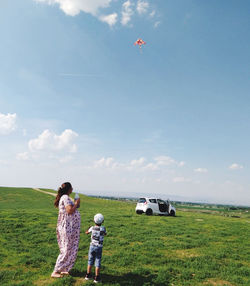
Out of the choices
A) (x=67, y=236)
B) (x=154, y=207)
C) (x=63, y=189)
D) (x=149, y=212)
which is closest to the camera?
(x=67, y=236)

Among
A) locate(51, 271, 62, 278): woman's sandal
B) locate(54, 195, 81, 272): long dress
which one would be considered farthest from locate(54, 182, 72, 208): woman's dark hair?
locate(51, 271, 62, 278): woman's sandal

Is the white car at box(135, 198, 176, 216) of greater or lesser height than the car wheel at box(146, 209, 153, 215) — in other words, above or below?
above

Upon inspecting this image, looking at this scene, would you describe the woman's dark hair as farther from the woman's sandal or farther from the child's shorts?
the woman's sandal

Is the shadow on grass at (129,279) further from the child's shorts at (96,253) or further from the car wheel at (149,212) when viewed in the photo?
the car wheel at (149,212)

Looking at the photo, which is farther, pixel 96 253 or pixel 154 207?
pixel 154 207

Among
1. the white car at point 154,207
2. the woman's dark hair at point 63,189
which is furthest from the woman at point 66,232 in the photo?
the white car at point 154,207

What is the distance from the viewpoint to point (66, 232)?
22.0 feet

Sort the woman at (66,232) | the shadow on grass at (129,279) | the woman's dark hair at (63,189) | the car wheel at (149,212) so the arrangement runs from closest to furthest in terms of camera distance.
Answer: the shadow on grass at (129,279), the woman at (66,232), the woman's dark hair at (63,189), the car wheel at (149,212)

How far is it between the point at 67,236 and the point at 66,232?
0.40 feet

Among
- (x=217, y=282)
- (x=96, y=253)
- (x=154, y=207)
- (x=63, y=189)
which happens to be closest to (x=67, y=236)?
(x=96, y=253)

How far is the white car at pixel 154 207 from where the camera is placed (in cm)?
2395

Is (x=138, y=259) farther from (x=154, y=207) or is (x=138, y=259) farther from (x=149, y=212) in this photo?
(x=154, y=207)

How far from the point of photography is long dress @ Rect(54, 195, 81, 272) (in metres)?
6.70

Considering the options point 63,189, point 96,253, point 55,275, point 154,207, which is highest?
point 63,189
